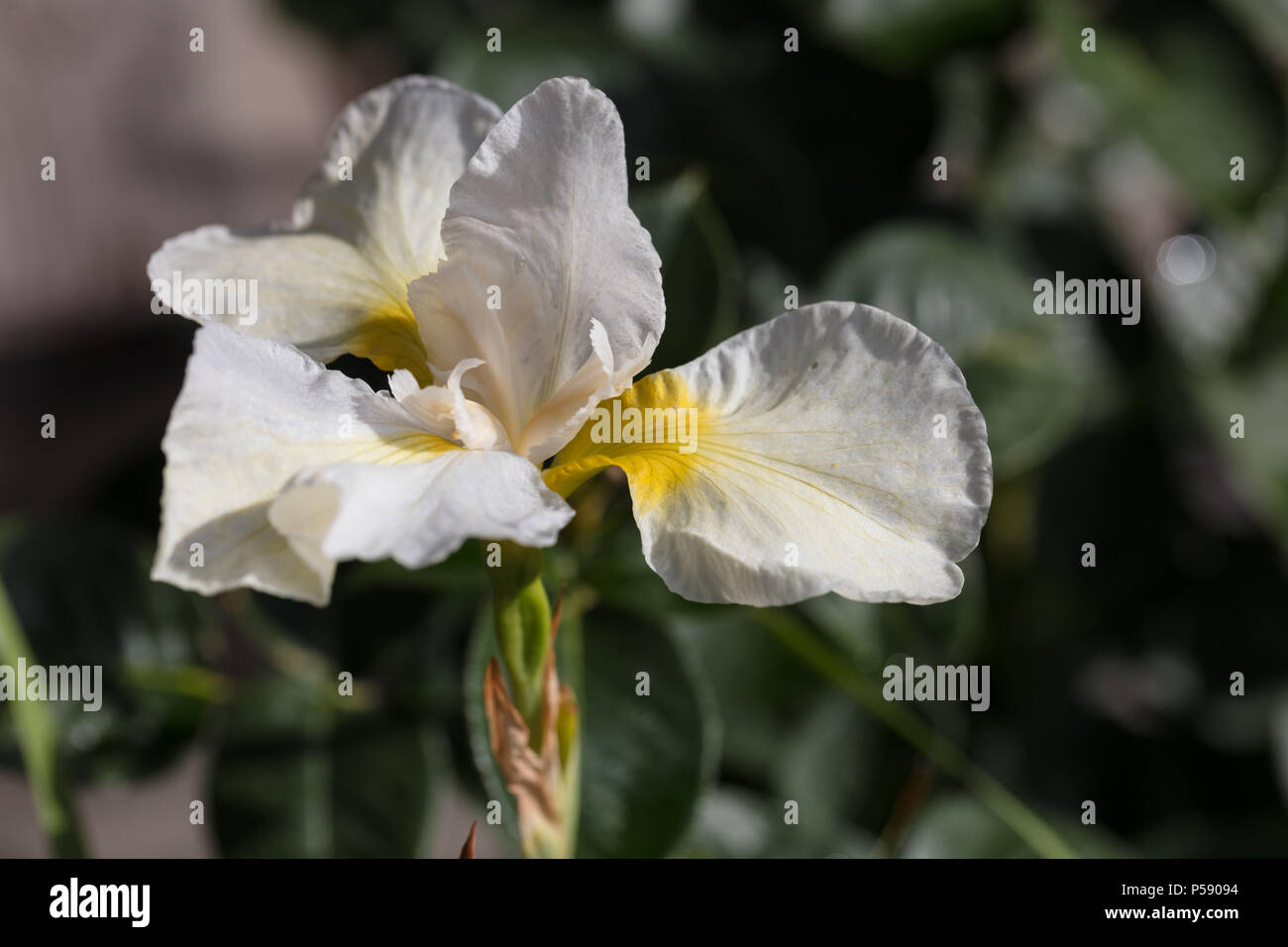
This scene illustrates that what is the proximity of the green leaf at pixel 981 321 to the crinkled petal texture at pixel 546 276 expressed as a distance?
24 centimetres

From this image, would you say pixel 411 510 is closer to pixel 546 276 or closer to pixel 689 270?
pixel 546 276

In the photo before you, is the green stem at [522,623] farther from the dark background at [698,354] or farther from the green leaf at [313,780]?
the green leaf at [313,780]

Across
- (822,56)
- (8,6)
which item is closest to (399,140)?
(822,56)

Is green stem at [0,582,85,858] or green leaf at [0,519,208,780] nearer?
green stem at [0,582,85,858]

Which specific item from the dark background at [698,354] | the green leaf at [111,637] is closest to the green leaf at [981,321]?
the dark background at [698,354]

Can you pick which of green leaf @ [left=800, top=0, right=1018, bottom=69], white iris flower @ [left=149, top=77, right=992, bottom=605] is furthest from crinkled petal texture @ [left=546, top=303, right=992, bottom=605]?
green leaf @ [left=800, top=0, right=1018, bottom=69]

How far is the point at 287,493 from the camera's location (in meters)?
0.29

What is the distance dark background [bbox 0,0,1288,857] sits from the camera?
1.80 feet

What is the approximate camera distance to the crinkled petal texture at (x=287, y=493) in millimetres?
282

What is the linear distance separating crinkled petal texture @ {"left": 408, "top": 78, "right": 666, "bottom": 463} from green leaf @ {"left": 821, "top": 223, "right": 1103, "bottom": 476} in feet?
0.80

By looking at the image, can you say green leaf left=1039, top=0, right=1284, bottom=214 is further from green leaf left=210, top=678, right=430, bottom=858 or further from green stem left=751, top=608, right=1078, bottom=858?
green leaf left=210, top=678, right=430, bottom=858

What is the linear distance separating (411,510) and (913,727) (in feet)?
1.26
